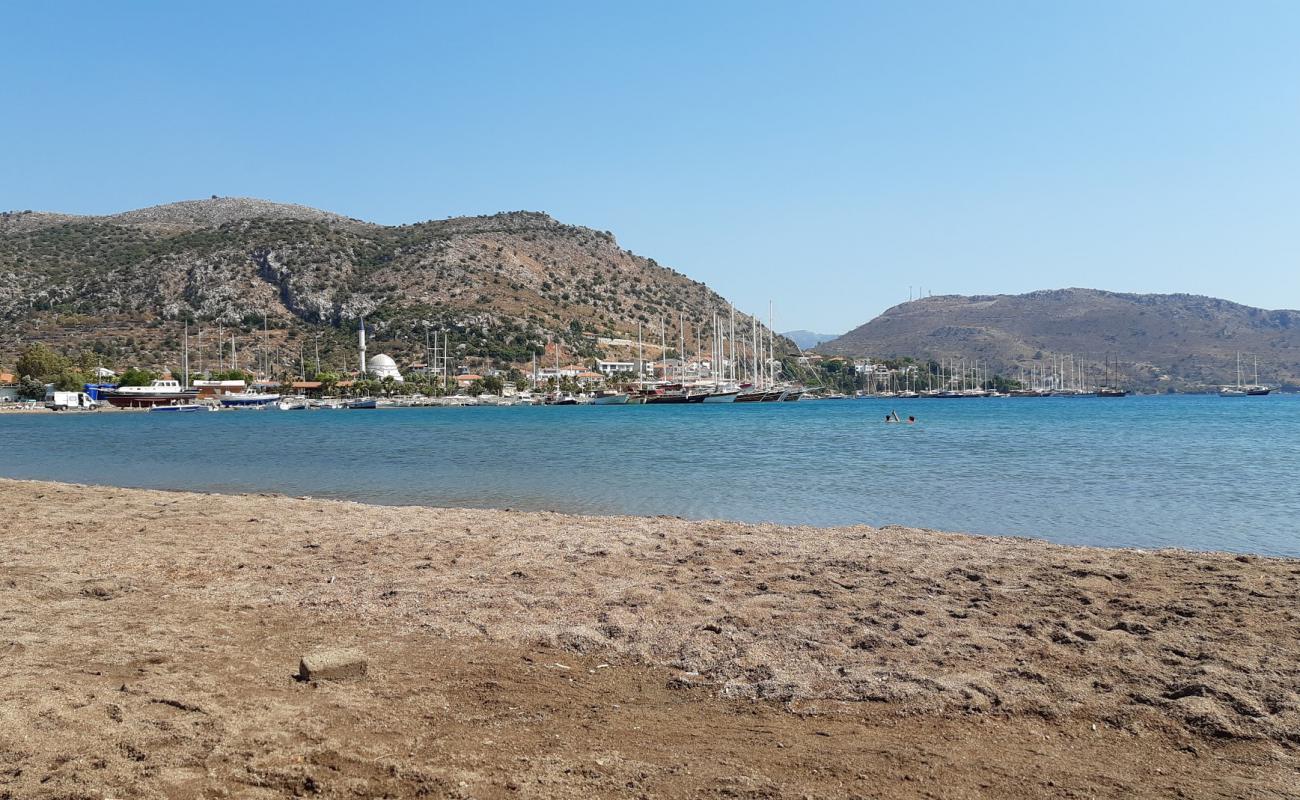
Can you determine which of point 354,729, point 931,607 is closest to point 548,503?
point 931,607

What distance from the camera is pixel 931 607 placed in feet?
26.2

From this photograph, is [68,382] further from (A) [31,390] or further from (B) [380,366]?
(B) [380,366]

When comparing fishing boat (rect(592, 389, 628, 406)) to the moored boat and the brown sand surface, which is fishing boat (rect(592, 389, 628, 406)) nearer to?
the moored boat

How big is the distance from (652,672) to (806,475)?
1847cm

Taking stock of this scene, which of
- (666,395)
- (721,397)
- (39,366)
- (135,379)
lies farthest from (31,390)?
(721,397)

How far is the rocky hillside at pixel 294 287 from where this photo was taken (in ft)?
426

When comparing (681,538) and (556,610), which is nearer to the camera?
(556,610)

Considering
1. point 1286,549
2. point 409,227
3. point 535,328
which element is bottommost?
point 1286,549

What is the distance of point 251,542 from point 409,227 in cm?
17736

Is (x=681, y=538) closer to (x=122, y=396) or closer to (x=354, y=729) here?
(x=354, y=729)

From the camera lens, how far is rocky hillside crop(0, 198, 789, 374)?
5113 inches

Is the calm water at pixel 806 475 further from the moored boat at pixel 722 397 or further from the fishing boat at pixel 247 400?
the moored boat at pixel 722 397

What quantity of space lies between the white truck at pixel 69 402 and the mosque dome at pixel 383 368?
37.3 meters

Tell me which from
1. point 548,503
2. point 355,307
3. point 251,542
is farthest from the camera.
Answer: point 355,307
